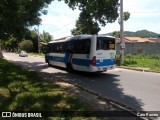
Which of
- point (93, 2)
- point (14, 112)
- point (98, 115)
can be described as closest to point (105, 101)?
point (98, 115)

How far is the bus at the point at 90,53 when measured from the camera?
1608 cm

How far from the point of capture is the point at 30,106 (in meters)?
8.29

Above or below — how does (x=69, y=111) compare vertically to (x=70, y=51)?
below

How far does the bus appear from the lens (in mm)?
16078

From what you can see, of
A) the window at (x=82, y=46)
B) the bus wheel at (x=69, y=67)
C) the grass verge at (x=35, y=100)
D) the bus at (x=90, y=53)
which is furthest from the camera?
the bus wheel at (x=69, y=67)

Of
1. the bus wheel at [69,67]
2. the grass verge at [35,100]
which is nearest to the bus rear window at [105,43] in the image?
the bus wheel at [69,67]

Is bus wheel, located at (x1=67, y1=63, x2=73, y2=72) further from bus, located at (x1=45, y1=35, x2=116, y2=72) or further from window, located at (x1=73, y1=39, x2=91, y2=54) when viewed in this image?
window, located at (x1=73, y1=39, x2=91, y2=54)

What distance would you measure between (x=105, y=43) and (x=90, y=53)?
4.35ft

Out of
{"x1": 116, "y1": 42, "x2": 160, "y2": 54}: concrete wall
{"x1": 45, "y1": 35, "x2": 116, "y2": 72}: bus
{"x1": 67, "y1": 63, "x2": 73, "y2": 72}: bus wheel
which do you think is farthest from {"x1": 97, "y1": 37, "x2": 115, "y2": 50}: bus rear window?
{"x1": 116, "y1": 42, "x2": 160, "y2": 54}: concrete wall

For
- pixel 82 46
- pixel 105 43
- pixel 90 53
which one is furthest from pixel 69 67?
pixel 105 43

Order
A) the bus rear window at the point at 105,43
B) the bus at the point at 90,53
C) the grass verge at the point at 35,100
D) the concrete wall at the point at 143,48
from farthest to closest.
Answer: the concrete wall at the point at 143,48
the bus rear window at the point at 105,43
the bus at the point at 90,53
the grass verge at the point at 35,100

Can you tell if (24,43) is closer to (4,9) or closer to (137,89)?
(4,9)

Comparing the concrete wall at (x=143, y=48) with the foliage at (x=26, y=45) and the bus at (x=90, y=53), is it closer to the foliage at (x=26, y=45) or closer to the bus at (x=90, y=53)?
the bus at (x=90, y=53)

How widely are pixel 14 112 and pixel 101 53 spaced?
9472 millimetres
